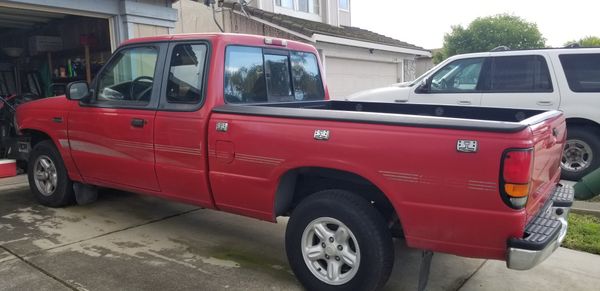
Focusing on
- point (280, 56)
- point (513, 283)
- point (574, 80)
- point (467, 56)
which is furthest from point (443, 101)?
point (513, 283)

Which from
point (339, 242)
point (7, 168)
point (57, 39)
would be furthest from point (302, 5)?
point (339, 242)

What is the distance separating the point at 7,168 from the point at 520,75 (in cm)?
750

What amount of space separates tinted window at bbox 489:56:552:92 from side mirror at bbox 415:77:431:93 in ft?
3.07

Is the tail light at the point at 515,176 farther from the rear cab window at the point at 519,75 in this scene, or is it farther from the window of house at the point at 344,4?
the window of house at the point at 344,4

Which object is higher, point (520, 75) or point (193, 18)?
point (193, 18)

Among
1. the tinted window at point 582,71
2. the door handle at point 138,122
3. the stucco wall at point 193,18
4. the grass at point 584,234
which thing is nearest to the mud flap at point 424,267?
the grass at point 584,234

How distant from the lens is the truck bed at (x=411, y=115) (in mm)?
2783

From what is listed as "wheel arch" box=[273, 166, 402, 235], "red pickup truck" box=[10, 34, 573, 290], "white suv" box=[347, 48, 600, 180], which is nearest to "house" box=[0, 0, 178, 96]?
"red pickup truck" box=[10, 34, 573, 290]

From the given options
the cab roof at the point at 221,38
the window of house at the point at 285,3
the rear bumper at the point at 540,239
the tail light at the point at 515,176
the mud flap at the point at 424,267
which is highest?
the window of house at the point at 285,3

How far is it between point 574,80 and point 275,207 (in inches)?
210

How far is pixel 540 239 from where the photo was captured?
2.81 meters

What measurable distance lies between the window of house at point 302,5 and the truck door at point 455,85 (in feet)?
26.1

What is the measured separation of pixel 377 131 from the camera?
10.0 feet

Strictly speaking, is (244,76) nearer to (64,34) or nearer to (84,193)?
(84,193)
